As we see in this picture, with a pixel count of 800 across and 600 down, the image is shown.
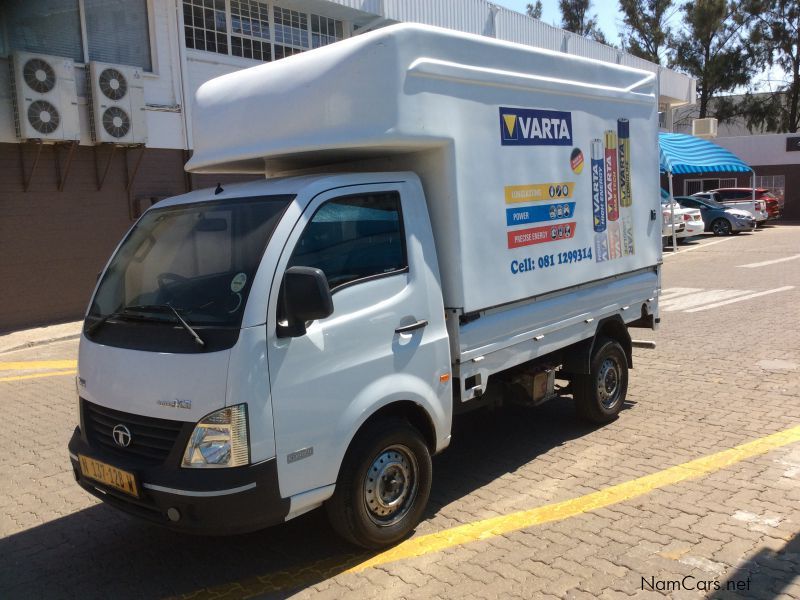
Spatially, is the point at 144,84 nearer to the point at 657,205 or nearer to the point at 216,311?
the point at 657,205

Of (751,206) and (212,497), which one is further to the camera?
(751,206)

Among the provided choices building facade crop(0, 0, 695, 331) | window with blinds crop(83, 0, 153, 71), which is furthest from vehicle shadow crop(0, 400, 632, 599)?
window with blinds crop(83, 0, 153, 71)

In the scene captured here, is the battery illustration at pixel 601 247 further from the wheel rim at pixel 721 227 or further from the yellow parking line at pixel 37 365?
the wheel rim at pixel 721 227

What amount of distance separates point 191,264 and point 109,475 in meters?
1.18

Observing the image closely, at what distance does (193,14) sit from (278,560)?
1365cm

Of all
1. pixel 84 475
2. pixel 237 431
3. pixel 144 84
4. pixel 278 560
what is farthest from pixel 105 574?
pixel 144 84

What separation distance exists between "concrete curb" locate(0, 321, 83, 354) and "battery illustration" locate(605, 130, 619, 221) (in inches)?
359

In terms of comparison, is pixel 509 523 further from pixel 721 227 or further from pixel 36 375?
Answer: pixel 721 227

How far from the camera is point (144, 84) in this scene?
13.6 metres

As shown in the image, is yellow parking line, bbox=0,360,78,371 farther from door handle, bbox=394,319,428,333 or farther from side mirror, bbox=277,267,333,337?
side mirror, bbox=277,267,333,337

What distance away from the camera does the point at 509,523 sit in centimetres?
428

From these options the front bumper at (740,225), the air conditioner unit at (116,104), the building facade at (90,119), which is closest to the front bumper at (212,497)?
the building facade at (90,119)

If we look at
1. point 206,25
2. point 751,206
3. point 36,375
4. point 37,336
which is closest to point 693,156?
point 751,206

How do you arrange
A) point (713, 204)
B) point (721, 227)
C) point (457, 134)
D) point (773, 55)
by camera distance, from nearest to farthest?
point (457, 134) → point (721, 227) → point (713, 204) → point (773, 55)
